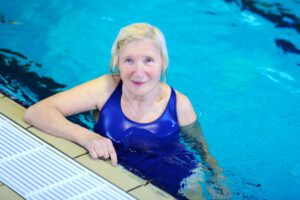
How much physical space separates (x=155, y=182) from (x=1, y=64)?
2750mm

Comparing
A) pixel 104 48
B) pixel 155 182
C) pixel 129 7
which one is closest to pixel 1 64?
pixel 104 48

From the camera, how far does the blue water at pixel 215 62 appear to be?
13.9ft

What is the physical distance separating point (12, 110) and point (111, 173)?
0.96m

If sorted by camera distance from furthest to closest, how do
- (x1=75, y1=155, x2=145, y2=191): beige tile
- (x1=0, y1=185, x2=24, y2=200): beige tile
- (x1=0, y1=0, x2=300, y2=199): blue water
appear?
(x1=0, y1=0, x2=300, y2=199): blue water → (x1=75, y1=155, x2=145, y2=191): beige tile → (x1=0, y1=185, x2=24, y2=200): beige tile

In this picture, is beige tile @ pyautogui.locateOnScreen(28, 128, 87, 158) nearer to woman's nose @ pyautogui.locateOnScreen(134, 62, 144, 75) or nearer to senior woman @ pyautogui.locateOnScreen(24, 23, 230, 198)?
senior woman @ pyautogui.locateOnScreen(24, 23, 230, 198)

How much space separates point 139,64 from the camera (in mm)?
3055

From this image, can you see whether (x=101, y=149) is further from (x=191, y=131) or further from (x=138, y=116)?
(x=191, y=131)

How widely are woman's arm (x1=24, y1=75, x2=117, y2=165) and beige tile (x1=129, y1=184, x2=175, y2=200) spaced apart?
0.26 meters

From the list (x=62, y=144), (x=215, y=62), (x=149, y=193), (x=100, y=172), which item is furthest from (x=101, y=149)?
(x=215, y=62)

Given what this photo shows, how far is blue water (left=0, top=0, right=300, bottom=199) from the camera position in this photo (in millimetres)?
4238

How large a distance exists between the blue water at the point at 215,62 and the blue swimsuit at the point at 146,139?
1.49 ft

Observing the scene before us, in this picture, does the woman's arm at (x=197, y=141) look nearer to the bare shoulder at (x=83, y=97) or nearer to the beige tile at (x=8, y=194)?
the bare shoulder at (x=83, y=97)

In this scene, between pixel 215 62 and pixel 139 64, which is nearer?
pixel 139 64

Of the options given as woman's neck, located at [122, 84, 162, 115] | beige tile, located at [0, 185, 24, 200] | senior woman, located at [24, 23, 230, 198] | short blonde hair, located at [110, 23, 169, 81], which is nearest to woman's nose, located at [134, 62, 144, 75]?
senior woman, located at [24, 23, 230, 198]
